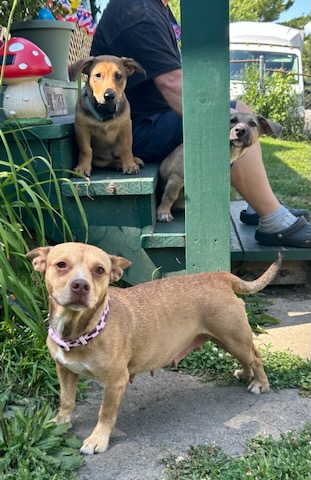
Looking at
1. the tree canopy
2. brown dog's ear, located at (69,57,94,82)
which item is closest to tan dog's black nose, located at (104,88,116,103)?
brown dog's ear, located at (69,57,94,82)

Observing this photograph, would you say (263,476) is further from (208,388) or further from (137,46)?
(137,46)

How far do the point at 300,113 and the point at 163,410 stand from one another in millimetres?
11923

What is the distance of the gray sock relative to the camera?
399 cm

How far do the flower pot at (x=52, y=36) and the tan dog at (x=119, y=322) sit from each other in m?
2.69

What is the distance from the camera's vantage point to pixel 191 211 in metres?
3.53

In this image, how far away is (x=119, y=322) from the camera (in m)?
2.54

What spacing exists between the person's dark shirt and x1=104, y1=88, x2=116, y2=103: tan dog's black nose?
0.43m

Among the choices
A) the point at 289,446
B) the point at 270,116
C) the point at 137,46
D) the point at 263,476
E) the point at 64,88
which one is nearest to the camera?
the point at 263,476

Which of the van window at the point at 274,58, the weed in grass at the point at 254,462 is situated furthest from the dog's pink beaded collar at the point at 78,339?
the van window at the point at 274,58

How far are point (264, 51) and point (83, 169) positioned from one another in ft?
53.7

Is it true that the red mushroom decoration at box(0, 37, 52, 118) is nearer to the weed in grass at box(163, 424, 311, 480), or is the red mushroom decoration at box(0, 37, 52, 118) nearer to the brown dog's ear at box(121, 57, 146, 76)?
the brown dog's ear at box(121, 57, 146, 76)

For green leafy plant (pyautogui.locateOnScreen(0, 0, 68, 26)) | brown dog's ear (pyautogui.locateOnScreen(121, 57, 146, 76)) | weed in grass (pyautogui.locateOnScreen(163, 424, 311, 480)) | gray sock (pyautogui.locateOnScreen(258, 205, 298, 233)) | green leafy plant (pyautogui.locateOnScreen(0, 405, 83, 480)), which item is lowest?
weed in grass (pyautogui.locateOnScreen(163, 424, 311, 480))

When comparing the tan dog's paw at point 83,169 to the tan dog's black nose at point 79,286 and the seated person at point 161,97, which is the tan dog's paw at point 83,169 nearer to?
the seated person at point 161,97

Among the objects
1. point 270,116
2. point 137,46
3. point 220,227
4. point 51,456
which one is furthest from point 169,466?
point 270,116
